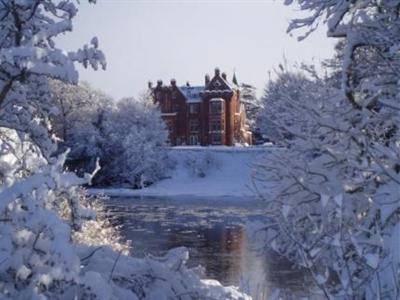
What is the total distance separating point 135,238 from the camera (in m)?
26.5

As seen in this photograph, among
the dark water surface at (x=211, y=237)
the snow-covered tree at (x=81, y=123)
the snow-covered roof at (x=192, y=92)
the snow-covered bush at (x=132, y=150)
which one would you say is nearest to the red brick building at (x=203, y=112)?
the snow-covered roof at (x=192, y=92)

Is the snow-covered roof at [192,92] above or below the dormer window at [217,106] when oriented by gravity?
above

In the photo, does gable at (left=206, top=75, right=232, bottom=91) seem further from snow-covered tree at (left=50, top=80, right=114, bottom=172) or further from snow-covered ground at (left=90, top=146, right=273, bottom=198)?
snow-covered ground at (left=90, top=146, right=273, bottom=198)

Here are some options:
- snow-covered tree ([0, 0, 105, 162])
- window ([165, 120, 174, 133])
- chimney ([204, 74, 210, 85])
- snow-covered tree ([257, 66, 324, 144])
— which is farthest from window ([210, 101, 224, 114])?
snow-covered tree ([0, 0, 105, 162])

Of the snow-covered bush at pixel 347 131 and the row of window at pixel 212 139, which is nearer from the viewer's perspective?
the snow-covered bush at pixel 347 131

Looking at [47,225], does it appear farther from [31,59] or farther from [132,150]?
[132,150]

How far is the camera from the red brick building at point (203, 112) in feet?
252

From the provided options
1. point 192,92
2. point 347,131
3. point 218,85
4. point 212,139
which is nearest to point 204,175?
point 212,139

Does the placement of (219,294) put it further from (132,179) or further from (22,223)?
(132,179)

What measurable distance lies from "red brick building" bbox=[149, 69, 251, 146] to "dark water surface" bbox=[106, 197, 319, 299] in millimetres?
30808

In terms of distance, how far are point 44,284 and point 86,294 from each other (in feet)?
1.35

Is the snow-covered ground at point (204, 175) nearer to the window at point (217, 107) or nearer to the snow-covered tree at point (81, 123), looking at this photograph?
the snow-covered tree at point (81, 123)

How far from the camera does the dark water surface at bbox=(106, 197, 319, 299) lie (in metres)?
19.1

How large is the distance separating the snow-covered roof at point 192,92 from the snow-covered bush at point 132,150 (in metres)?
18.5
